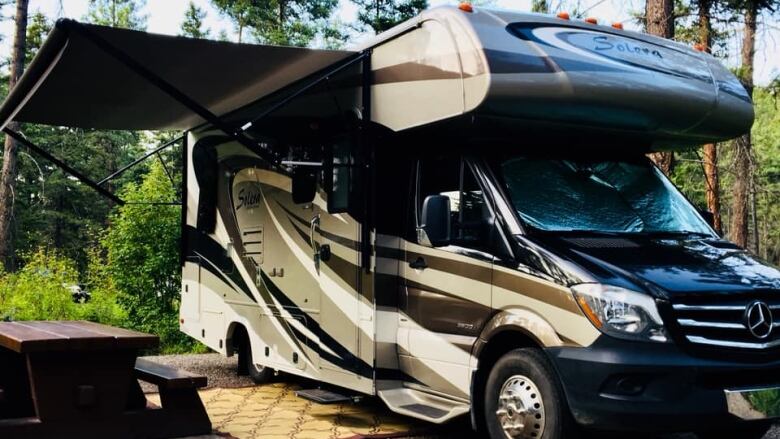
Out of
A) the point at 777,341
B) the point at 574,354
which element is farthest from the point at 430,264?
the point at 777,341

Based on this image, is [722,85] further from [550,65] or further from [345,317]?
[345,317]

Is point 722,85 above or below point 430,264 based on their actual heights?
above

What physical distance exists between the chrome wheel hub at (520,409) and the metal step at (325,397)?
5.49 feet

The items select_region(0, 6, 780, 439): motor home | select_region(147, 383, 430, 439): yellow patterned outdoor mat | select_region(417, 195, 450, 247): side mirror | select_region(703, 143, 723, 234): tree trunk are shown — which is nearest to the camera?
select_region(0, 6, 780, 439): motor home

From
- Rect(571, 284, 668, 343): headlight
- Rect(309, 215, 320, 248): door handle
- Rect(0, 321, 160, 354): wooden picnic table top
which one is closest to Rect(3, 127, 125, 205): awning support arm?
Rect(309, 215, 320, 248): door handle

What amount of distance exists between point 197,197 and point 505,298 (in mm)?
4778

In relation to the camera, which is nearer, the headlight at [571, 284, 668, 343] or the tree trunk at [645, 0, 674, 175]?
the headlight at [571, 284, 668, 343]

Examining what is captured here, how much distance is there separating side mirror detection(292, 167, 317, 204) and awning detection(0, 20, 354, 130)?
71 cm

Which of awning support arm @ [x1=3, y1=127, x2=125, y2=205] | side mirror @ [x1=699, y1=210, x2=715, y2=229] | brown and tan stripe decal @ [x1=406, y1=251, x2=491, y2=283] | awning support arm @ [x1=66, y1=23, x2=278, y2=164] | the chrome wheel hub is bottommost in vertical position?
the chrome wheel hub

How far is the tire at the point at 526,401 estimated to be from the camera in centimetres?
475

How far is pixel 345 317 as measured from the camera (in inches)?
257

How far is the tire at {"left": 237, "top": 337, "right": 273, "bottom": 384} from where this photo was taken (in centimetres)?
833

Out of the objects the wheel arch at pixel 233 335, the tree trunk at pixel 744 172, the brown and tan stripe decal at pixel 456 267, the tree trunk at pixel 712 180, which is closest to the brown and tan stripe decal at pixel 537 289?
the brown and tan stripe decal at pixel 456 267

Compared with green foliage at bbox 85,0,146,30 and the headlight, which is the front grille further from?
green foliage at bbox 85,0,146,30
